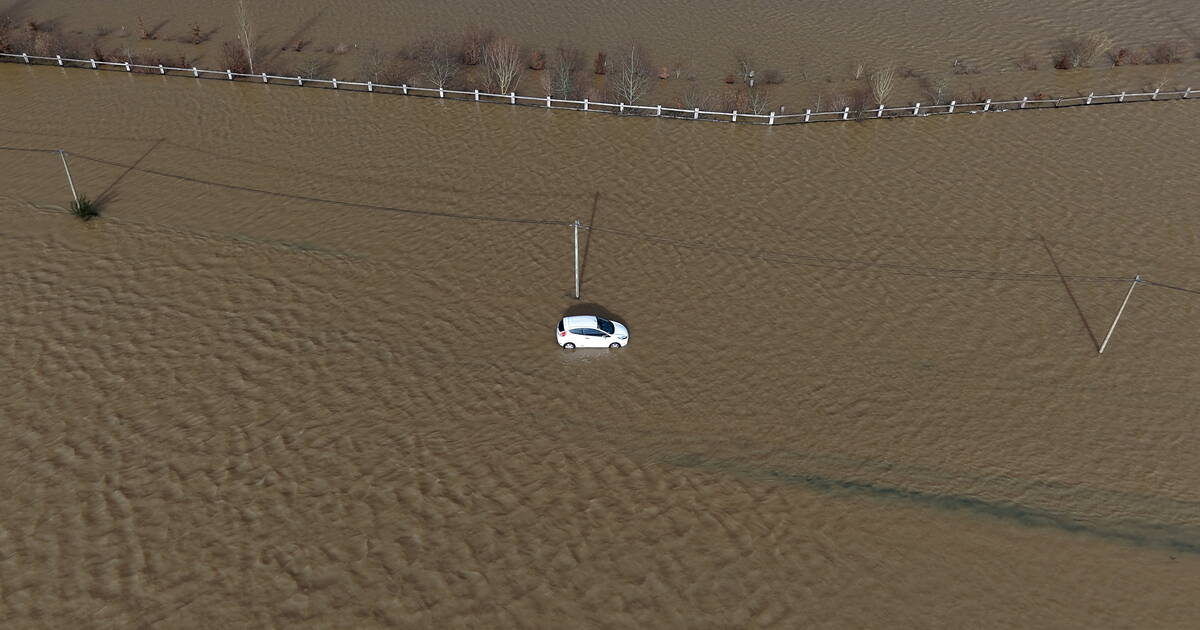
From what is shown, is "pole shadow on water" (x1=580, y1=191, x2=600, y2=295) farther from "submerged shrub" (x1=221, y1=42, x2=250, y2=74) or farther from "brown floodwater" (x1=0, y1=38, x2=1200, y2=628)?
"submerged shrub" (x1=221, y1=42, x2=250, y2=74)

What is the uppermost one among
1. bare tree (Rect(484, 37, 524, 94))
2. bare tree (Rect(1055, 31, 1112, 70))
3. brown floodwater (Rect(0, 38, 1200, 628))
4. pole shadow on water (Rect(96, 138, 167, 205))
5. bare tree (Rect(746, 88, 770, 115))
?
bare tree (Rect(1055, 31, 1112, 70))

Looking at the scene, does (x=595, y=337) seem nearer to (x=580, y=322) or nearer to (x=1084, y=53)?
(x=580, y=322)

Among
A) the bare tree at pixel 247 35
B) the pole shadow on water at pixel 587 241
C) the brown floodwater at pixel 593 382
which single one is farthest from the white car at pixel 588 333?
the bare tree at pixel 247 35

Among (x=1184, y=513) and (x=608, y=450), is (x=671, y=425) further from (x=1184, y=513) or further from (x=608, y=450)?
(x=1184, y=513)

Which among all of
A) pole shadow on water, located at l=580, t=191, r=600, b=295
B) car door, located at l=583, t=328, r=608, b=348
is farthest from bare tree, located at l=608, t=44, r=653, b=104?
car door, located at l=583, t=328, r=608, b=348

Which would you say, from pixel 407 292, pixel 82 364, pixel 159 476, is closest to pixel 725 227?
pixel 407 292

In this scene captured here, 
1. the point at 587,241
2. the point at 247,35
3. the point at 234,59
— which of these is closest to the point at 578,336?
the point at 587,241
